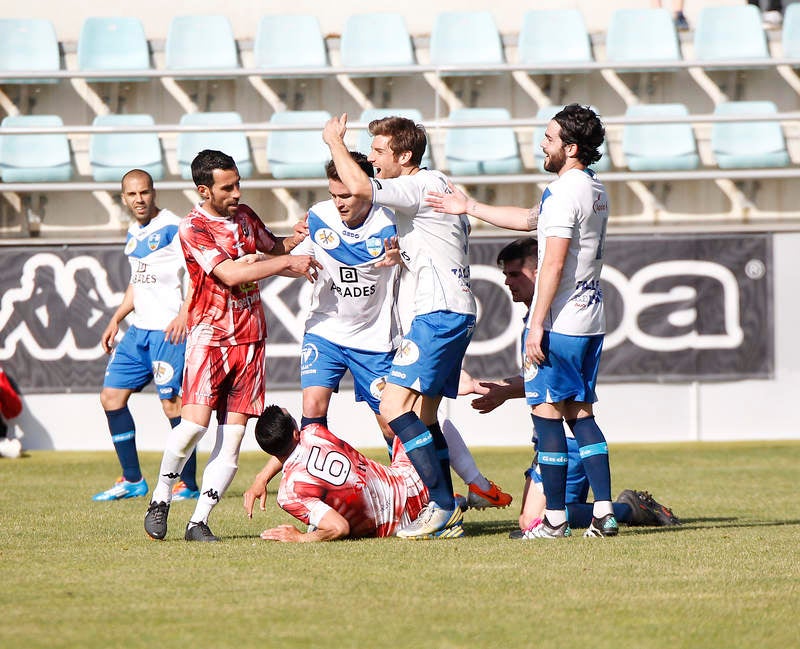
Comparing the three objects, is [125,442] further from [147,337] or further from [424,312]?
[424,312]

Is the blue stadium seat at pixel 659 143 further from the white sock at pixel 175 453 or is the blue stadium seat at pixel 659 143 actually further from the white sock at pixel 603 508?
the white sock at pixel 175 453

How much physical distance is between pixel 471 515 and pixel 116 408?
Answer: 2.67 metres

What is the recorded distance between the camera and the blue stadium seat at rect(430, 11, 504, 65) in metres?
13.5

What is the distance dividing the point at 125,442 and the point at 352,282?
2.48 m

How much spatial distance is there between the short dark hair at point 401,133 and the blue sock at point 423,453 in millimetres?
1231

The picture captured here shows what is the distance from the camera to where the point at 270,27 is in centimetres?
1366

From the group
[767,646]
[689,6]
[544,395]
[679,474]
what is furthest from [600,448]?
[689,6]

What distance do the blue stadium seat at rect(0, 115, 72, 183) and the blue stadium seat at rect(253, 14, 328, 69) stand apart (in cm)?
226

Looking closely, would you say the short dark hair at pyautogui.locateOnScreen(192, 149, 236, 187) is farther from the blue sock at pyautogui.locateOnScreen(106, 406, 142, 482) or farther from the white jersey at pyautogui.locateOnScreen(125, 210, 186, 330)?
the blue sock at pyautogui.locateOnScreen(106, 406, 142, 482)

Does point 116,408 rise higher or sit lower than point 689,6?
lower

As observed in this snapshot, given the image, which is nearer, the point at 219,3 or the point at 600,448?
the point at 600,448

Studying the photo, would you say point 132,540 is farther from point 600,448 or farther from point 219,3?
point 219,3

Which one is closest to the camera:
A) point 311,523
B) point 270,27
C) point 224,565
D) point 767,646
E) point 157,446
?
point 767,646

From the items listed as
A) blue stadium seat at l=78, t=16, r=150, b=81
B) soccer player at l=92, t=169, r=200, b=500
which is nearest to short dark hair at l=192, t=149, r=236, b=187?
soccer player at l=92, t=169, r=200, b=500
